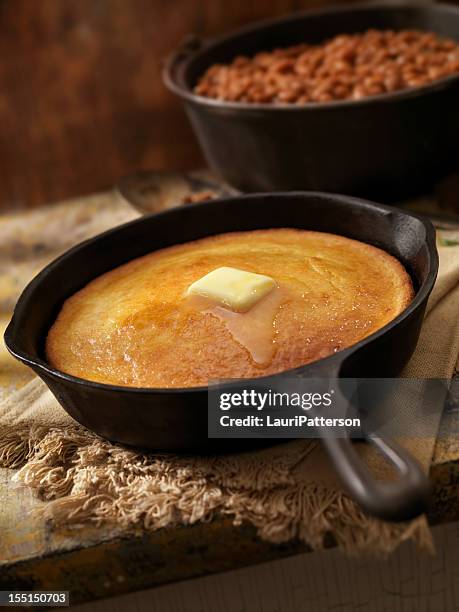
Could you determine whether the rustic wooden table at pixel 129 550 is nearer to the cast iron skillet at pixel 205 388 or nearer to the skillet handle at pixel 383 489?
the cast iron skillet at pixel 205 388

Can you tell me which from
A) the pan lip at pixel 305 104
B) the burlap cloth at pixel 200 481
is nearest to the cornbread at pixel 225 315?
the burlap cloth at pixel 200 481

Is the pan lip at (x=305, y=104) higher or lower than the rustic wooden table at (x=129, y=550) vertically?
higher

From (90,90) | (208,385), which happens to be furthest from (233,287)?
(90,90)

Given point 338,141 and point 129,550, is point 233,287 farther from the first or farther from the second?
point 338,141

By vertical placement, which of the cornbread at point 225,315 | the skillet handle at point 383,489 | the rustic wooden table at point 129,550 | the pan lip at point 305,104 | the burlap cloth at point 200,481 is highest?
the skillet handle at point 383,489

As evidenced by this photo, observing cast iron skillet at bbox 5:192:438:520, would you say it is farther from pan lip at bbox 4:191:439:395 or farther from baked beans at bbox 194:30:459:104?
baked beans at bbox 194:30:459:104
